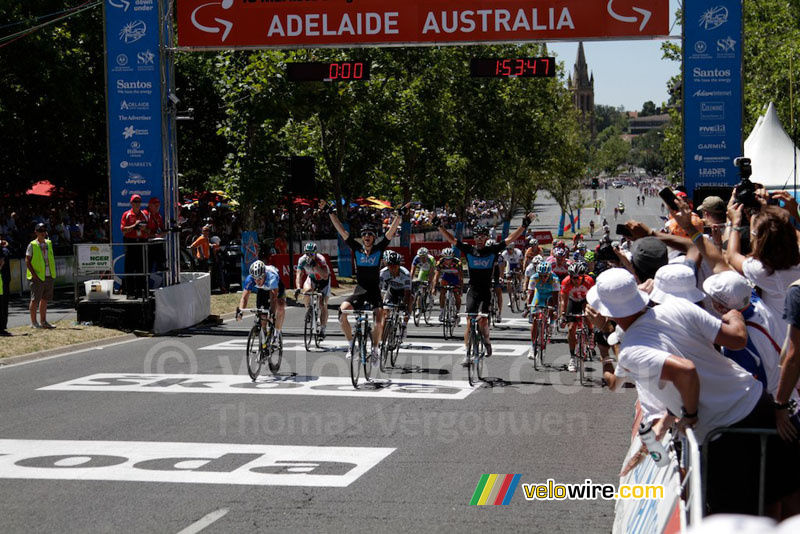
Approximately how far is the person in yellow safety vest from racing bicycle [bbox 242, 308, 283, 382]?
734 cm

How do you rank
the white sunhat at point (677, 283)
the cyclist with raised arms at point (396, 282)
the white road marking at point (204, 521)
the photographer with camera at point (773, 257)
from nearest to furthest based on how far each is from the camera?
the white sunhat at point (677, 283) < the photographer with camera at point (773, 257) < the white road marking at point (204, 521) < the cyclist with raised arms at point (396, 282)

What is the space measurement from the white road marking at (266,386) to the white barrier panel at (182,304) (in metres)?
5.76

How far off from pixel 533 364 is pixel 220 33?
1102cm

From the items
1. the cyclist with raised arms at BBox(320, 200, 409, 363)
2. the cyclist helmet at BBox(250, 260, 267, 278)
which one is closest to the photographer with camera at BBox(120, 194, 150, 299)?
the cyclist helmet at BBox(250, 260, 267, 278)

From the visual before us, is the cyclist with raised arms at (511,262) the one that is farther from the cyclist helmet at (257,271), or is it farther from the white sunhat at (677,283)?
the white sunhat at (677,283)

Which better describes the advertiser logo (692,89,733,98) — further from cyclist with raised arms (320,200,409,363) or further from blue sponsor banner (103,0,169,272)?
blue sponsor banner (103,0,169,272)

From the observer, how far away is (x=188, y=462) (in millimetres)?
8875

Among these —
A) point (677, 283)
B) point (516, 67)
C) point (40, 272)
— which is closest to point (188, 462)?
point (677, 283)

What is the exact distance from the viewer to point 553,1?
20.7 m

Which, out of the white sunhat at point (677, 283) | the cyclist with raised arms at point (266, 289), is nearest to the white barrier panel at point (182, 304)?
the cyclist with raised arms at point (266, 289)

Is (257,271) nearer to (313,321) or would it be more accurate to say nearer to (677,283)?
(313,321)

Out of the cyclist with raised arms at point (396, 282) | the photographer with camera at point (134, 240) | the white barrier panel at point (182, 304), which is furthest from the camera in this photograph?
the photographer with camera at point (134, 240)

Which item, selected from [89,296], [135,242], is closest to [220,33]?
[135,242]

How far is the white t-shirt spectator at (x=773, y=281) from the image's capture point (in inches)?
249
